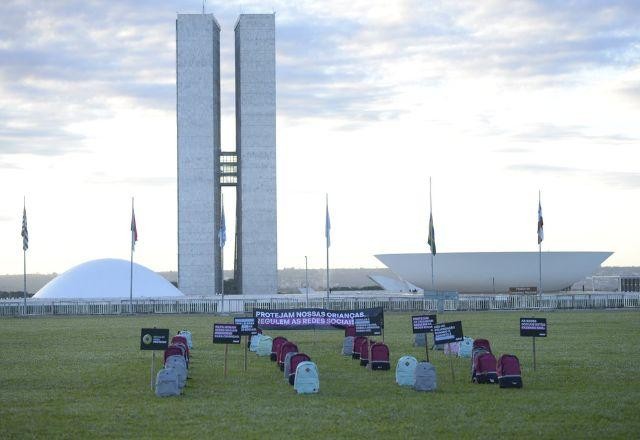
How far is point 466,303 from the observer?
65.0 m

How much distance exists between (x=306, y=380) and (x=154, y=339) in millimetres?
3369

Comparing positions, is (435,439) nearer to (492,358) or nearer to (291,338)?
(492,358)

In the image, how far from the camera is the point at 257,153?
87188 millimetres

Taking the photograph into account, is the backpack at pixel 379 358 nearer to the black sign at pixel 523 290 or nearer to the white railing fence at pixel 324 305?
the white railing fence at pixel 324 305

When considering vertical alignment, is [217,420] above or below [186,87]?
below

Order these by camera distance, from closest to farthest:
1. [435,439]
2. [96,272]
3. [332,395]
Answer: [435,439], [332,395], [96,272]

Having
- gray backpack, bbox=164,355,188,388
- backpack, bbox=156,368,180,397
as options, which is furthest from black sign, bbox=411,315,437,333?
backpack, bbox=156,368,180,397

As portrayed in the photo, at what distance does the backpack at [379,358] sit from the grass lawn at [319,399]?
17.2 inches

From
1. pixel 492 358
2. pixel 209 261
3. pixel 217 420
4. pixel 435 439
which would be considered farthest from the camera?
pixel 209 261

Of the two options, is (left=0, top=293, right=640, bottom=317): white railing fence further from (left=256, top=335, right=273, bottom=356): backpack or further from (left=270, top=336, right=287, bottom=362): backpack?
(left=270, top=336, right=287, bottom=362): backpack

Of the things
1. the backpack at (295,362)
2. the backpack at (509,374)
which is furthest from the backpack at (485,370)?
the backpack at (295,362)

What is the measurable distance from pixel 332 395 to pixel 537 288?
62.8 metres

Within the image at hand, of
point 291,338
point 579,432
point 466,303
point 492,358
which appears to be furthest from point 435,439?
point 466,303

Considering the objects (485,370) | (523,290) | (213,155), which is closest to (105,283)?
(213,155)
